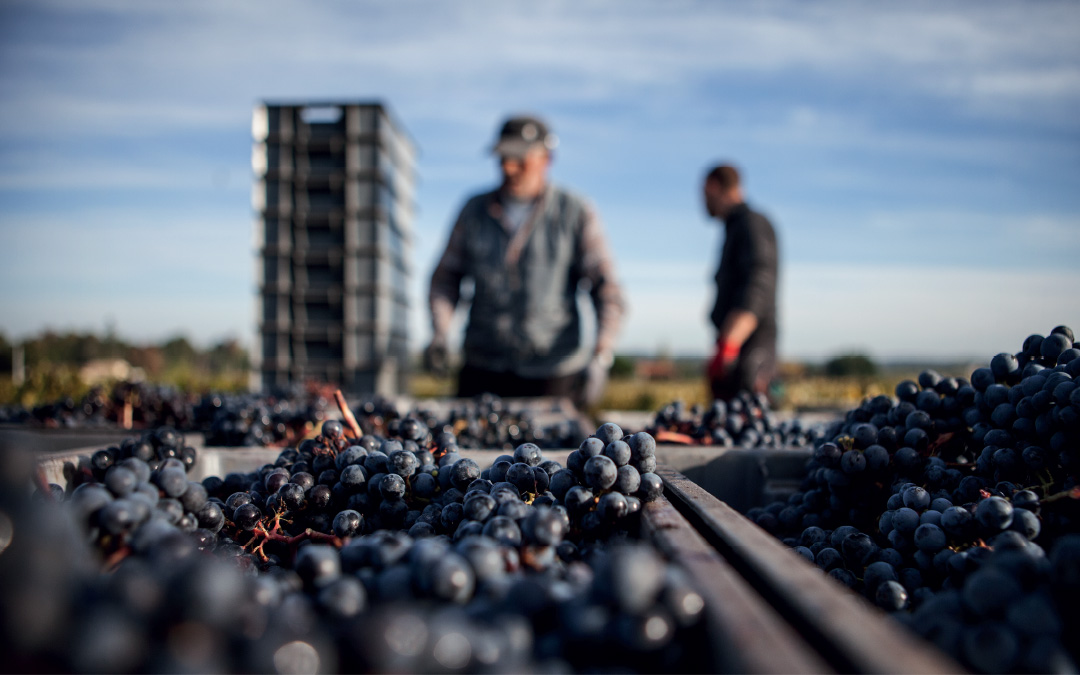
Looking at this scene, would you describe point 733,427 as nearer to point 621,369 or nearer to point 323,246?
point 323,246

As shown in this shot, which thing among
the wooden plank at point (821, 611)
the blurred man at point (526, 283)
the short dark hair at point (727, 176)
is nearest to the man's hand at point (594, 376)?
the blurred man at point (526, 283)

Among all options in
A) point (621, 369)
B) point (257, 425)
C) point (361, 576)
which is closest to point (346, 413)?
point (361, 576)

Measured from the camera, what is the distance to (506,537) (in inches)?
31.4

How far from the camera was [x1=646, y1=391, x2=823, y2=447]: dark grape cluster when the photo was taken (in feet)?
5.89

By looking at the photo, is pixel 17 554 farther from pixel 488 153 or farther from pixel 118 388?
pixel 488 153

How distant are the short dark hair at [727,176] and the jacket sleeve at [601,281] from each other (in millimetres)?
829

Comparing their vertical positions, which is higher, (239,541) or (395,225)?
(395,225)

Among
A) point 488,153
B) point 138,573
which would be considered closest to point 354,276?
point 488,153

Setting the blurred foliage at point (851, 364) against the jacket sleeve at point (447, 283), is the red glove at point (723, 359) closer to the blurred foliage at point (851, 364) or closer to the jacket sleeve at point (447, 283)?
the jacket sleeve at point (447, 283)

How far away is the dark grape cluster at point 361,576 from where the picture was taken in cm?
48

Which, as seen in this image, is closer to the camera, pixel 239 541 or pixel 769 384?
pixel 239 541

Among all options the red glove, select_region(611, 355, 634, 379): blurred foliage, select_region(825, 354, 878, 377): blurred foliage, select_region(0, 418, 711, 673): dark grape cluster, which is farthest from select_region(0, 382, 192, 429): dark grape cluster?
select_region(825, 354, 878, 377): blurred foliage

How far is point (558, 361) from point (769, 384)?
4.35ft

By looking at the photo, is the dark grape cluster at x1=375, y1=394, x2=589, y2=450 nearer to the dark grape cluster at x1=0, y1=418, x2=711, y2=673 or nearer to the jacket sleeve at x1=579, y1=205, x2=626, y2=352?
the dark grape cluster at x1=0, y1=418, x2=711, y2=673
